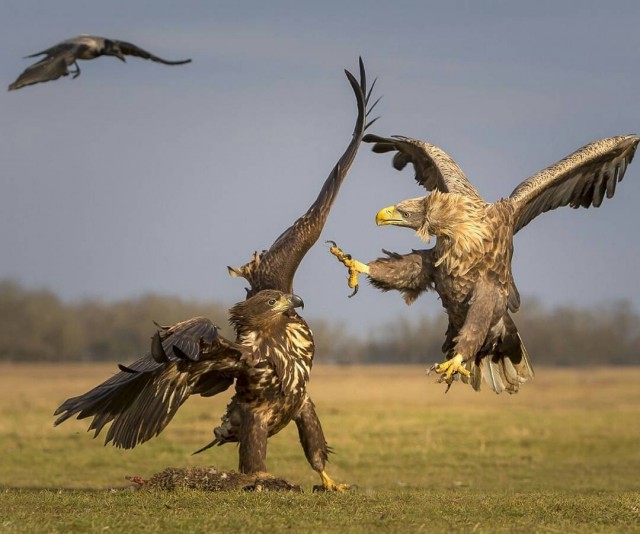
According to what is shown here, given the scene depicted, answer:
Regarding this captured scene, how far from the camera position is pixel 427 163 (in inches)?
548

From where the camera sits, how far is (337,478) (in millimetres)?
19234

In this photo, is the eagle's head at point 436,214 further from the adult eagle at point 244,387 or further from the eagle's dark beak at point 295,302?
the adult eagle at point 244,387

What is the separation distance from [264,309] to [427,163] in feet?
12.1

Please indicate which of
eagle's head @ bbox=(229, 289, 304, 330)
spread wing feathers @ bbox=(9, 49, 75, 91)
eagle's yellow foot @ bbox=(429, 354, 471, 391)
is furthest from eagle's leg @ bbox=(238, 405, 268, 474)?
spread wing feathers @ bbox=(9, 49, 75, 91)

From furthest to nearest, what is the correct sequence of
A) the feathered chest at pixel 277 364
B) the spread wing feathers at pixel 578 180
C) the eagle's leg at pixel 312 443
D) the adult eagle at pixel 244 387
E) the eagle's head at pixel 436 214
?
the spread wing feathers at pixel 578 180, the eagle's leg at pixel 312 443, the eagle's head at pixel 436 214, the feathered chest at pixel 277 364, the adult eagle at pixel 244 387

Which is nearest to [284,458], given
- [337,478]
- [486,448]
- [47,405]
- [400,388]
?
[337,478]

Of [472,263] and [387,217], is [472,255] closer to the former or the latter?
[472,263]

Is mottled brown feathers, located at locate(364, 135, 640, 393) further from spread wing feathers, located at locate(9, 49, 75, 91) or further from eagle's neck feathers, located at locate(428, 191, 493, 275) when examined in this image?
spread wing feathers, located at locate(9, 49, 75, 91)

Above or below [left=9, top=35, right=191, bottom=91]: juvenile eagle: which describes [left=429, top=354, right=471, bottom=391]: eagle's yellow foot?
below

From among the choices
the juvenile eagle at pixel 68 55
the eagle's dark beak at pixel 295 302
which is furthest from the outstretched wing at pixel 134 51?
the eagle's dark beak at pixel 295 302

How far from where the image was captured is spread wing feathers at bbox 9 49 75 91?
10.1 m

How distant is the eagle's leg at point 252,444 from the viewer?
11461 millimetres

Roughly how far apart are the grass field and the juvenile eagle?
4075 millimetres

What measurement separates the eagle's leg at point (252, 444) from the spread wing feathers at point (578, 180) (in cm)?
379
